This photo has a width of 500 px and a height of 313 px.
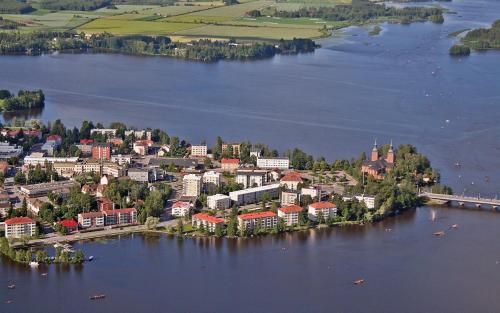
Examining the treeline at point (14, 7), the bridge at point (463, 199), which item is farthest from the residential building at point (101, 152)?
the treeline at point (14, 7)

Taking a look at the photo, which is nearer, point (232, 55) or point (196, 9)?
point (232, 55)

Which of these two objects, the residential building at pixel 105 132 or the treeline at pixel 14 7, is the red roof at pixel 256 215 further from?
the treeline at pixel 14 7

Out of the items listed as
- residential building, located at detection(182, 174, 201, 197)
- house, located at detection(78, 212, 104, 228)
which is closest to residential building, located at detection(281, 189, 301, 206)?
residential building, located at detection(182, 174, 201, 197)

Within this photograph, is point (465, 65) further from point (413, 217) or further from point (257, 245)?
point (257, 245)

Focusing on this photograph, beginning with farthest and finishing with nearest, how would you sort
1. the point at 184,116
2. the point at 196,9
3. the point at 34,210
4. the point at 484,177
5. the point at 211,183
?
the point at 196,9 < the point at 184,116 < the point at 484,177 < the point at 211,183 < the point at 34,210

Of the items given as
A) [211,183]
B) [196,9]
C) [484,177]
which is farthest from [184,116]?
[196,9]

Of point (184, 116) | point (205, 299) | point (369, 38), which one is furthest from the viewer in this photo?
point (369, 38)

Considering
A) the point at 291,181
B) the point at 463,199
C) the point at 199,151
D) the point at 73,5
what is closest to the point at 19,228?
the point at 291,181
